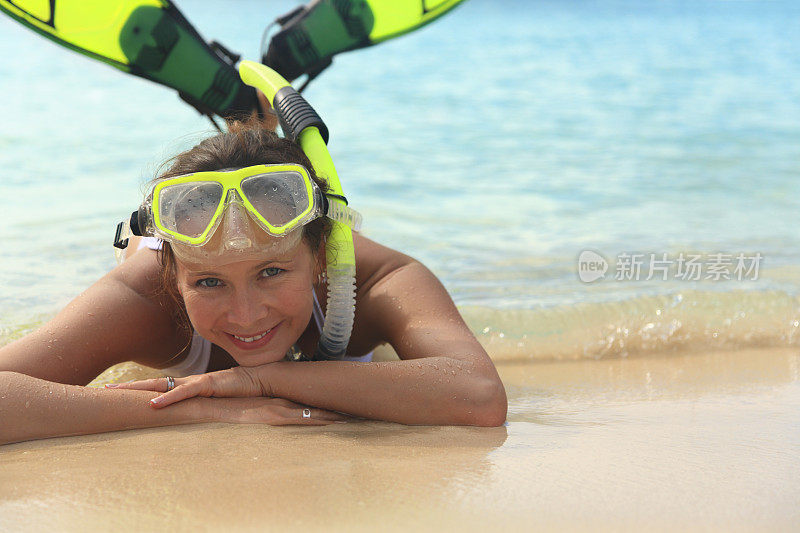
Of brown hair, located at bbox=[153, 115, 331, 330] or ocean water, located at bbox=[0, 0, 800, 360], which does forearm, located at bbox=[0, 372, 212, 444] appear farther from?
ocean water, located at bbox=[0, 0, 800, 360]

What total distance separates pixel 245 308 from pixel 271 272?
0.11m

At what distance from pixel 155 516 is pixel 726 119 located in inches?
390

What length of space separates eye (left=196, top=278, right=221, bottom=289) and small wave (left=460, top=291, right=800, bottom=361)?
142 centimetres

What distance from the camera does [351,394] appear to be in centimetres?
228

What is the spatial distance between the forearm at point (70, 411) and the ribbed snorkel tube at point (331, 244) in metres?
0.38

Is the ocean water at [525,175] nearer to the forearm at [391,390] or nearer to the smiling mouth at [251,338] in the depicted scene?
the smiling mouth at [251,338]

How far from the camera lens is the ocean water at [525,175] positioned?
3725 millimetres

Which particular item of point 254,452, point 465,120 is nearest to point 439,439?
point 254,452

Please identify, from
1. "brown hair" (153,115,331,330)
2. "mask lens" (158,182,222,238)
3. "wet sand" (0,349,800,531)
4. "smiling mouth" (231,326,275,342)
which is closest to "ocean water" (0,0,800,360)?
"brown hair" (153,115,331,330)

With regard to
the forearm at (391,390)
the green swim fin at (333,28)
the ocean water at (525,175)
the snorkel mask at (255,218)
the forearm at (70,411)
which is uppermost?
the green swim fin at (333,28)

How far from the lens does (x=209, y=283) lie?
229 centimetres

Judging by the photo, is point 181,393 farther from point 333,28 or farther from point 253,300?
point 333,28

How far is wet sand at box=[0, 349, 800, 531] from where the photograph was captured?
1684 mm

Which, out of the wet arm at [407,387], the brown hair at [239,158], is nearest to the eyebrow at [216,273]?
the brown hair at [239,158]
